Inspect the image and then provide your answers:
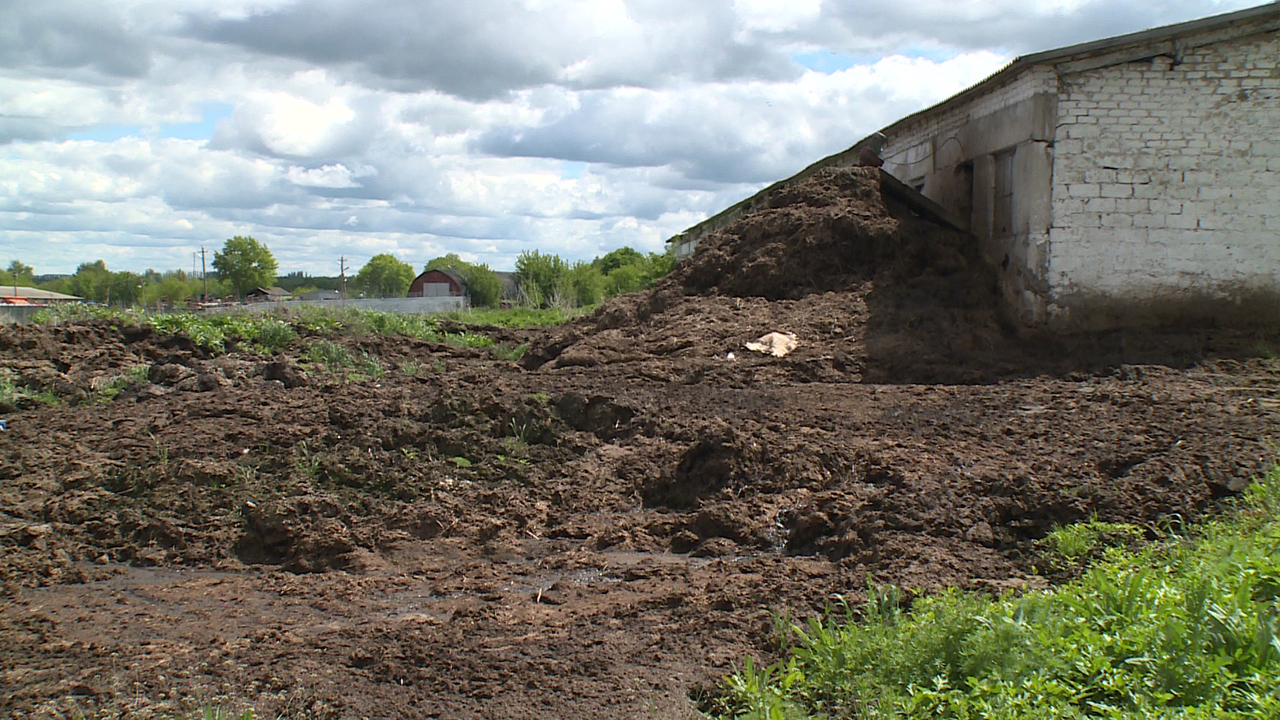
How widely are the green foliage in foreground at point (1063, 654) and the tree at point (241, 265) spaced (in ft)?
297

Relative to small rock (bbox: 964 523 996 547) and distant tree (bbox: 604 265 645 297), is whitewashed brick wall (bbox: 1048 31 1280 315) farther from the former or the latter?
distant tree (bbox: 604 265 645 297)

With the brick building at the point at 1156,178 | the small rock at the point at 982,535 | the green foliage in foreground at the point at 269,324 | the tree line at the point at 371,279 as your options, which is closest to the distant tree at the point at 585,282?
the tree line at the point at 371,279

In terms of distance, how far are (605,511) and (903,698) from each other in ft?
11.4

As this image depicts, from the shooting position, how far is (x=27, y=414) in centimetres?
882

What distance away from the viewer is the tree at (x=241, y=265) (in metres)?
85.3

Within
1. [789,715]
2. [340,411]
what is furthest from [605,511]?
[789,715]

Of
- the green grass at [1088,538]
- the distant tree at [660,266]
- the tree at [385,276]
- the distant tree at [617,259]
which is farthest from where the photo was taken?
the tree at [385,276]

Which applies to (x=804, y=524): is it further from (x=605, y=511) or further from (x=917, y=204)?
(x=917, y=204)

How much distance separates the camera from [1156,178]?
11062 mm

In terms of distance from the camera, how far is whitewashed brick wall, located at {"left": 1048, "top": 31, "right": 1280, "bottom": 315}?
1099 cm

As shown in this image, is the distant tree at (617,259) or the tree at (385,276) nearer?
the distant tree at (617,259)

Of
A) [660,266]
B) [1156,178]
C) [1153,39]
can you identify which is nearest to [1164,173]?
[1156,178]

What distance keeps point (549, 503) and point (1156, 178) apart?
8883mm

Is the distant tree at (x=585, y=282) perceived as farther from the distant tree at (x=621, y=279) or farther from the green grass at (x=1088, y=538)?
the green grass at (x=1088, y=538)
